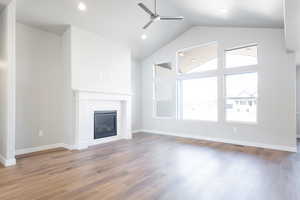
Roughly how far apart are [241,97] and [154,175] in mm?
3455

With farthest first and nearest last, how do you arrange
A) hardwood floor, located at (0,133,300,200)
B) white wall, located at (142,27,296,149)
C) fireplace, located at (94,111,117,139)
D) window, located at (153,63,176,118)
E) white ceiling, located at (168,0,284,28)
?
window, located at (153,63,176,118), fireplace, located at (94,111,117,139), white wall, located at (142,27,296,149), white ceiling, located at (168,0,284,28), hardwood floor, located at (0,133,300,200)

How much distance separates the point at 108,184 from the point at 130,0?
3766mm

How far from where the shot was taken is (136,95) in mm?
6781

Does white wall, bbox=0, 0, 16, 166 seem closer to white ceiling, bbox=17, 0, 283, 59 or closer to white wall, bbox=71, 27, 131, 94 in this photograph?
white ceiling, bbox=17, 0, 283, 59

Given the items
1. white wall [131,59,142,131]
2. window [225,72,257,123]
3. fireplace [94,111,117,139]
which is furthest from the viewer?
white wall [131,59,142,131]

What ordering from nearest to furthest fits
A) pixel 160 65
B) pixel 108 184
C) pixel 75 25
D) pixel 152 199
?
pixel 152 199 → pixel 108 184 → pixel 75 25 → pixel 160 65

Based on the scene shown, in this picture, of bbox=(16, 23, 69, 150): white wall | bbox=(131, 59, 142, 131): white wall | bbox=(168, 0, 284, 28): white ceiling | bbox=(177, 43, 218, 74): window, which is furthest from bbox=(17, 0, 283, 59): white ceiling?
bbox=(131, 59, 142, 131): white wall

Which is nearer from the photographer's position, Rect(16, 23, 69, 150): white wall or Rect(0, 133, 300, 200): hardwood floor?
Rect(0, 133, 300, 200): hardwood floor

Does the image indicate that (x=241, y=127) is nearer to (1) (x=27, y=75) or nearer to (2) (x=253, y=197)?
(2) (x=253, y=197)

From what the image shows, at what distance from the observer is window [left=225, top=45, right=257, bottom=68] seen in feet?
15.1

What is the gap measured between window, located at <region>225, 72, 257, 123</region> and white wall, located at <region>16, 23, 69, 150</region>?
4424 mm

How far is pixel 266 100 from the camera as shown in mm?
4340

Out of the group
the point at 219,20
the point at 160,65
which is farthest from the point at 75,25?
the point at 219,20

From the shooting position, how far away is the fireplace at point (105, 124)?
4732mm
